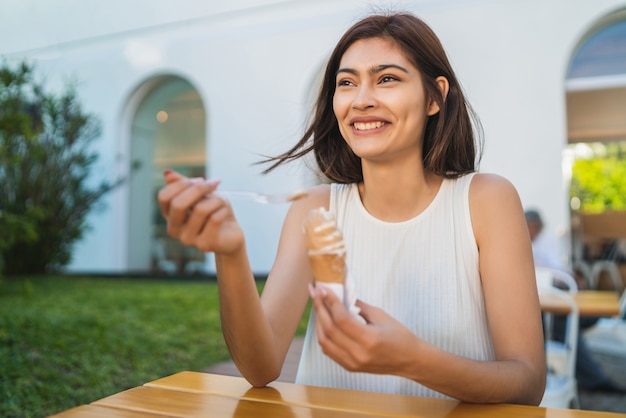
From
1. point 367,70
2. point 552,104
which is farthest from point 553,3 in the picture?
point 367,70

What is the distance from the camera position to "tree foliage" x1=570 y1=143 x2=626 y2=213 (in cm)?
1534

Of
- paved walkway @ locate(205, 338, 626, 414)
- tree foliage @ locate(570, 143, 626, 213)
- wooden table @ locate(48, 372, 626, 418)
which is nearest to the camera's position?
wooden table @ locate(48, 372, 626, 418)

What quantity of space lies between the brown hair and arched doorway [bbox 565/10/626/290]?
257 inches

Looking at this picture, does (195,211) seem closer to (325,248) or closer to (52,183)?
(325,248)

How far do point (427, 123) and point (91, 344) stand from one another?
3.16m

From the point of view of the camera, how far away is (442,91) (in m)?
1.41

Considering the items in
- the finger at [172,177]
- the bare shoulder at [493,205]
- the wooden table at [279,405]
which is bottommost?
the wooden table at [279,405]

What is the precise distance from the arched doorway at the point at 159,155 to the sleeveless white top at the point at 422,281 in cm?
861

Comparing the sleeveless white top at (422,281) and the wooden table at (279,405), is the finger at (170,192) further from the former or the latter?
the sleeveless white top at (422,281)

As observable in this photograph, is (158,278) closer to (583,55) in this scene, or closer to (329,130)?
(583,55)

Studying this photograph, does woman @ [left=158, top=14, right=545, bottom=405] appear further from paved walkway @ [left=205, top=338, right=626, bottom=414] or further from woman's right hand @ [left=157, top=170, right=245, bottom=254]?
paved walkway @ [left=205, top=338, right=626, bottom=414]

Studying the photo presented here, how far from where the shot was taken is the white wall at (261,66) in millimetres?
6844

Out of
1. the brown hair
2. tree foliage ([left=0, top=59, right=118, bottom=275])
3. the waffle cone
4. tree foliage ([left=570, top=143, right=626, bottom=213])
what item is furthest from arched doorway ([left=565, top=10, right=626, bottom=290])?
tree foliage ([left=0, top=59, right=118, bottom=275])

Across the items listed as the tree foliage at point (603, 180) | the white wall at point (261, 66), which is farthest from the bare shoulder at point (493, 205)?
the tree foliage at point (603, 180)
